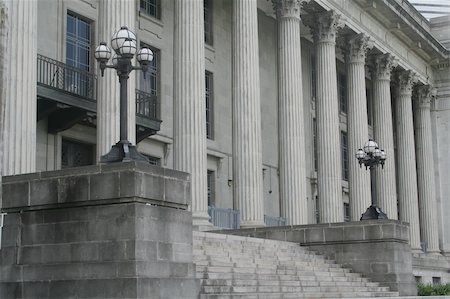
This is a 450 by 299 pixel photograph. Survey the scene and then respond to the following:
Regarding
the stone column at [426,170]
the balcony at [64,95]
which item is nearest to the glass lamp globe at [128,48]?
the balcony at [64,95]

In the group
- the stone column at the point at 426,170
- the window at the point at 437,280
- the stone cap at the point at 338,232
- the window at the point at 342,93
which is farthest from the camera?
the stone column at the point at 426,170

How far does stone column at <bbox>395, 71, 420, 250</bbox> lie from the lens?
151 feet

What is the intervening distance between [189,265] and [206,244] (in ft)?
21.6

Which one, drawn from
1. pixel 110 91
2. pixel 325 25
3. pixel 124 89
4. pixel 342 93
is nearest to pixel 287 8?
pixel 325 25

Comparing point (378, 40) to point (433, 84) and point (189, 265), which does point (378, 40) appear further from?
point (189, 265)

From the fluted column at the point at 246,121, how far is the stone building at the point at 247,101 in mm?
44

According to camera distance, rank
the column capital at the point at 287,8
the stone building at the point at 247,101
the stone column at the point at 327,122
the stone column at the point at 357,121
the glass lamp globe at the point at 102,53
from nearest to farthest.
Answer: the glass lamp globe at the point at 102,53
the stone building at the point at 247,101
the column capital at the point at 287,8
the stone column at the point at 327,122
the stone column at the point at 357,121

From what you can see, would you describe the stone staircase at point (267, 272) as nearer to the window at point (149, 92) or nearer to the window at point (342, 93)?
the window at point (149, 92)

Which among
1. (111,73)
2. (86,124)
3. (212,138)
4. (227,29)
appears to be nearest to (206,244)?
(111,73)

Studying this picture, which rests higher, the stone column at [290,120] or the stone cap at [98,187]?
the stone column at [290,120]

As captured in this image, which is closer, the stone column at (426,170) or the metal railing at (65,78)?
the metal railing at (65,78)

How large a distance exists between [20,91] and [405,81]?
3265cm

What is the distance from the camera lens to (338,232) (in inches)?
1030

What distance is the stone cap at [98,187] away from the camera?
1403 cm
